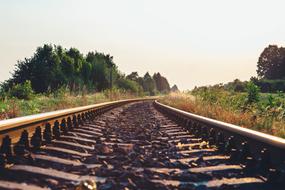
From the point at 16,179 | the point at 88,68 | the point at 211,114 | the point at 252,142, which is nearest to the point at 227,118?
the point at 211,114

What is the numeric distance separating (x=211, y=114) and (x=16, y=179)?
8.41 m

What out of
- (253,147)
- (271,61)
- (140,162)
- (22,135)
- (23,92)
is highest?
(271,61)

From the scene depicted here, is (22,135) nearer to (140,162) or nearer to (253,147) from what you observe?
(140,162)

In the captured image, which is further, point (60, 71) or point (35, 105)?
point (60, 71)

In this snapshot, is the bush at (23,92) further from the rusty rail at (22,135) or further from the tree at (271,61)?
the tree at (271,61)

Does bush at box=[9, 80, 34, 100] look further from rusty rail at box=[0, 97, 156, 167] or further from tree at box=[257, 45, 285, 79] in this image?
tree at box=[257, 45, 285, 79]

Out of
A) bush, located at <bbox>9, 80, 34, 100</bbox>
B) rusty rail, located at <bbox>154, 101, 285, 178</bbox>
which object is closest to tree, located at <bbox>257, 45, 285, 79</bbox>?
bush, located at <bbox>9, 80, 34, 100</bbox>

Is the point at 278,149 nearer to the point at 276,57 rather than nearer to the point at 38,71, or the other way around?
the point at 38,71

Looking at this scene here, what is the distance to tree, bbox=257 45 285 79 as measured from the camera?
87.4 meters

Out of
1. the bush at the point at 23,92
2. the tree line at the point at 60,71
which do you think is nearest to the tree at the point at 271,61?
the tree line at the point at 60,71

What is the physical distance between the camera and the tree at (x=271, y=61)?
87.4 m

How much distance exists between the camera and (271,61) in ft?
302

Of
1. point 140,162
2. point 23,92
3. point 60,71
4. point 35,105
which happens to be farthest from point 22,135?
point 60,71

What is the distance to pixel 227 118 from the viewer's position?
29.7ft
